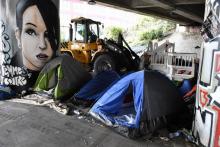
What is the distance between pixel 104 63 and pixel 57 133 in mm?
5872

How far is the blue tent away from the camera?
197 inches

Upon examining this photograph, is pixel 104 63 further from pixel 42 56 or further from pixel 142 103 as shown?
pixel 142 103

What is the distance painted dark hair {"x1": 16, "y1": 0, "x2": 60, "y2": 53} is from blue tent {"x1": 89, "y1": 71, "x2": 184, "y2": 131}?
3157 mm

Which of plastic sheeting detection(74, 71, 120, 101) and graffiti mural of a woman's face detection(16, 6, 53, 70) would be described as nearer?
plastic sheeting detection(74, 71, 120, 101)

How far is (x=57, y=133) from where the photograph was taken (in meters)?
4.99

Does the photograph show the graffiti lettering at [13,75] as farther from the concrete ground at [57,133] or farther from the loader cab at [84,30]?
the loader cab at [84,30]

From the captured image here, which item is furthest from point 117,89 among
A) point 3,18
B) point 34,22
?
point 3,18

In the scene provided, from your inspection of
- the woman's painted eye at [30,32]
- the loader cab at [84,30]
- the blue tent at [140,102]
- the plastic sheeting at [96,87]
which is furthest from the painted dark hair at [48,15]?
the loader cab at [84,30]

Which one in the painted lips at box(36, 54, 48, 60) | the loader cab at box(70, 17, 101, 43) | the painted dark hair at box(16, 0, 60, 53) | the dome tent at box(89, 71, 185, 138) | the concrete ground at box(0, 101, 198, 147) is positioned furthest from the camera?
the loader cab at box(70, 17, 101, 43)

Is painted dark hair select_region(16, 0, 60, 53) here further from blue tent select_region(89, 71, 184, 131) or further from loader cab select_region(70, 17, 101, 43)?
loader cab select_region(70, 17, 101, 43)

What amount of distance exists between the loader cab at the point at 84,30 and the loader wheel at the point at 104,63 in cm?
129

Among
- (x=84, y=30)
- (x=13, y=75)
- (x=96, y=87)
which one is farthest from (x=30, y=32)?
(x=84, y=30)

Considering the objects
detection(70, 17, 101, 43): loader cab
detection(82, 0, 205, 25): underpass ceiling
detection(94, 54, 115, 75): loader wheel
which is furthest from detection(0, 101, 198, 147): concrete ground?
detection(82, 0, 205, 25): underpass ceiling

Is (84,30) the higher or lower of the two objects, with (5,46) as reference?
higher
